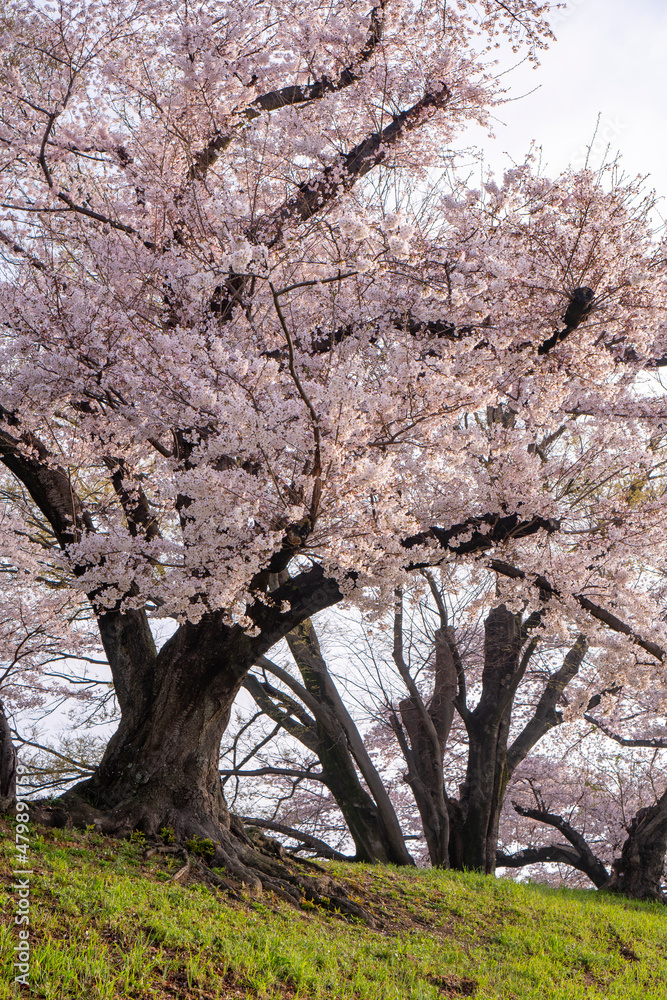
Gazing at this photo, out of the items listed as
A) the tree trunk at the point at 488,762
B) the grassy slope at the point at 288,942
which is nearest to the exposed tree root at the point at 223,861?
the grassy slope at the point at 288,942

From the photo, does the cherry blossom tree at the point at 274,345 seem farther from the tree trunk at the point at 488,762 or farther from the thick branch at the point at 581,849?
the thick branch at the point at 581,849

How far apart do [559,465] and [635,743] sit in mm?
8206

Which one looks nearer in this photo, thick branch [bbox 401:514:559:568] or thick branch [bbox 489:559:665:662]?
thick branch [bbox 401:514:559:568]

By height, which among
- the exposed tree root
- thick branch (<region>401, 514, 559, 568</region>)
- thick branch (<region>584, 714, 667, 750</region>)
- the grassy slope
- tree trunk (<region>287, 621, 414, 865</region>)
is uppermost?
thick branch (<region>401, 514, 559, 568</region>)

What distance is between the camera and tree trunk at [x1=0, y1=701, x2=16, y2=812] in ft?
20.3

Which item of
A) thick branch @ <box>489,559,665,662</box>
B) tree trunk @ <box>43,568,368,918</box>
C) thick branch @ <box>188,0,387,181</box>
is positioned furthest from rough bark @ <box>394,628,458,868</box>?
thick branch @ <box>188,0,387,181</box>

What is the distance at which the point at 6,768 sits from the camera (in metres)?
6.32

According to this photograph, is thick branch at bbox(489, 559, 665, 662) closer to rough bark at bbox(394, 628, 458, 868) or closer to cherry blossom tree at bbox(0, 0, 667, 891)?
cherry blossom tree at bbox(0, 0, 667, 891)

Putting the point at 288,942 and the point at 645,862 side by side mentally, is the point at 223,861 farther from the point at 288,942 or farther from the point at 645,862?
the point at 645,862

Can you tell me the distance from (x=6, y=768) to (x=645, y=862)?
10.9m

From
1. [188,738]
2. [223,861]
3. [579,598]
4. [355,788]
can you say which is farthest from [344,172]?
[355,788]

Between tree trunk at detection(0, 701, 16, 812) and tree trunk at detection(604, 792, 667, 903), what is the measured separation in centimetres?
1064

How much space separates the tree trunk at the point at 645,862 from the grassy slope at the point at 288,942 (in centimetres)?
417

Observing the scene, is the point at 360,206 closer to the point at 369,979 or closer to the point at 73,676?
the point at 369,979
